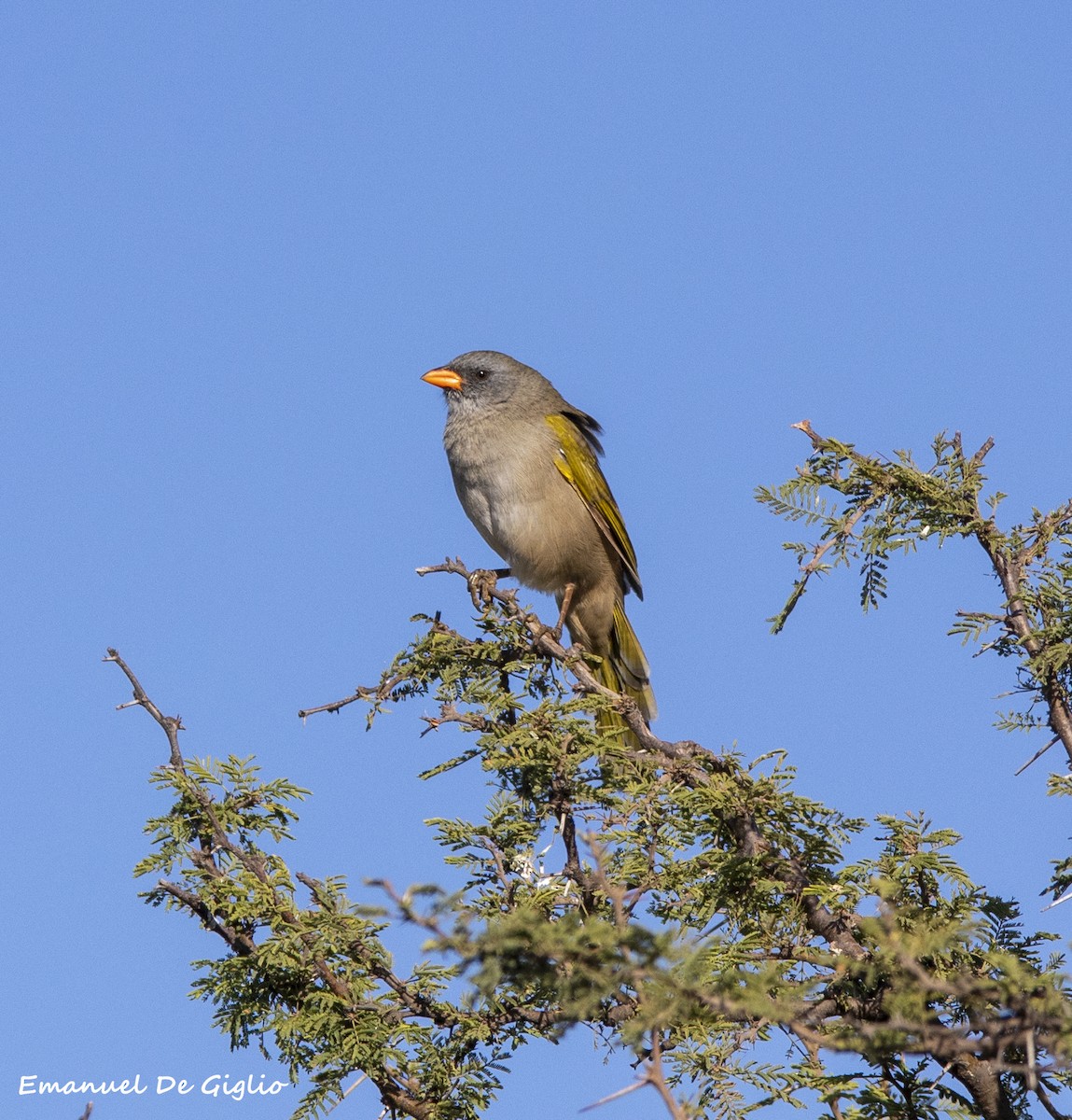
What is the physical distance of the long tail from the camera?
6652 mm

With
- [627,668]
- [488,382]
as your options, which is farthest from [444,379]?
[627,668]

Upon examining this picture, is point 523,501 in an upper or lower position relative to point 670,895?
upper

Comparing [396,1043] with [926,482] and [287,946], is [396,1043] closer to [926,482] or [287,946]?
[287,946]

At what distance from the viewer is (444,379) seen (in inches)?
303

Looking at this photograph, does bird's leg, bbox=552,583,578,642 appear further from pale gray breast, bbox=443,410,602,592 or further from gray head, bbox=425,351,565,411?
gray head, bbox=425,351,565,411

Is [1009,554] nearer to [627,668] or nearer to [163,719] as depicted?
[163,719]

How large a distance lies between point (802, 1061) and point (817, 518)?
4.38 feet

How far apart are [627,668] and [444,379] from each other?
2.03 meters

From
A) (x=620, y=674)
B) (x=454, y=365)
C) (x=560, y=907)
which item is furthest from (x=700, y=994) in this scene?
(x=454, y=365)

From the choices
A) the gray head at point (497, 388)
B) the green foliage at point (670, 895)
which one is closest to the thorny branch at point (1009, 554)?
the green foliage at point (670, 895)

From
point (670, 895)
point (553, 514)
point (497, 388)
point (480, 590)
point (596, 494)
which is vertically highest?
point (497, 388)

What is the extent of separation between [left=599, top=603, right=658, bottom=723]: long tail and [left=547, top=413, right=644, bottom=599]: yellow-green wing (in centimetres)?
28

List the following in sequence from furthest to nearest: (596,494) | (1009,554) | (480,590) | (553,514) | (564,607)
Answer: (596,494), (553,514), (564,607), (480,590), (1009,554)

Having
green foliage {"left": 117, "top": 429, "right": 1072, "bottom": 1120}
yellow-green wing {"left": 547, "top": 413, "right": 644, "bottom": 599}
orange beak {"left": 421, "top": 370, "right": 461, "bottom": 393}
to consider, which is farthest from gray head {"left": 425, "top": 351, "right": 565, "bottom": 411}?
green foliage {"left": 117, "top": 429, "right": 1072, "bottom": 1120}
